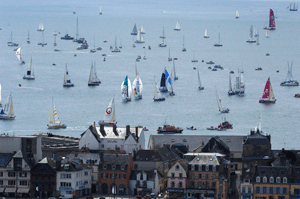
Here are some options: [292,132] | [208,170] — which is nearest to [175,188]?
[208,170]

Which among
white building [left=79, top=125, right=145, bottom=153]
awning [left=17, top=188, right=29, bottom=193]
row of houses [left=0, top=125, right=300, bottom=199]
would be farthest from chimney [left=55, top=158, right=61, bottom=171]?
white building [left=79, top=125, right=145, bottom=153]

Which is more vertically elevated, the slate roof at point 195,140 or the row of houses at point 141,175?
the slate roof at point 195,140

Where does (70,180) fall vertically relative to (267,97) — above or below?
below

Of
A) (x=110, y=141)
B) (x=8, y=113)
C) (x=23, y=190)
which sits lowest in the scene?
(x=23, y=190)

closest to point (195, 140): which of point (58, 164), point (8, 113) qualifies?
point (58, 164)

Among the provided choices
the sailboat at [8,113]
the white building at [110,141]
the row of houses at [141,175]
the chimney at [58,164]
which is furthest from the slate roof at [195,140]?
the sailboat at [8,113]

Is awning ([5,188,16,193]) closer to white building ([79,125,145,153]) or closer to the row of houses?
the row of houses

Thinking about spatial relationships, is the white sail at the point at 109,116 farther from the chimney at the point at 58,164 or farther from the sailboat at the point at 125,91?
the chimney at the point at 58,164

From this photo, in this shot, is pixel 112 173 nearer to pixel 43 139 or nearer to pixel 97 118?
pixel 43 139

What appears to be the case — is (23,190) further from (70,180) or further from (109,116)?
(109,116)
